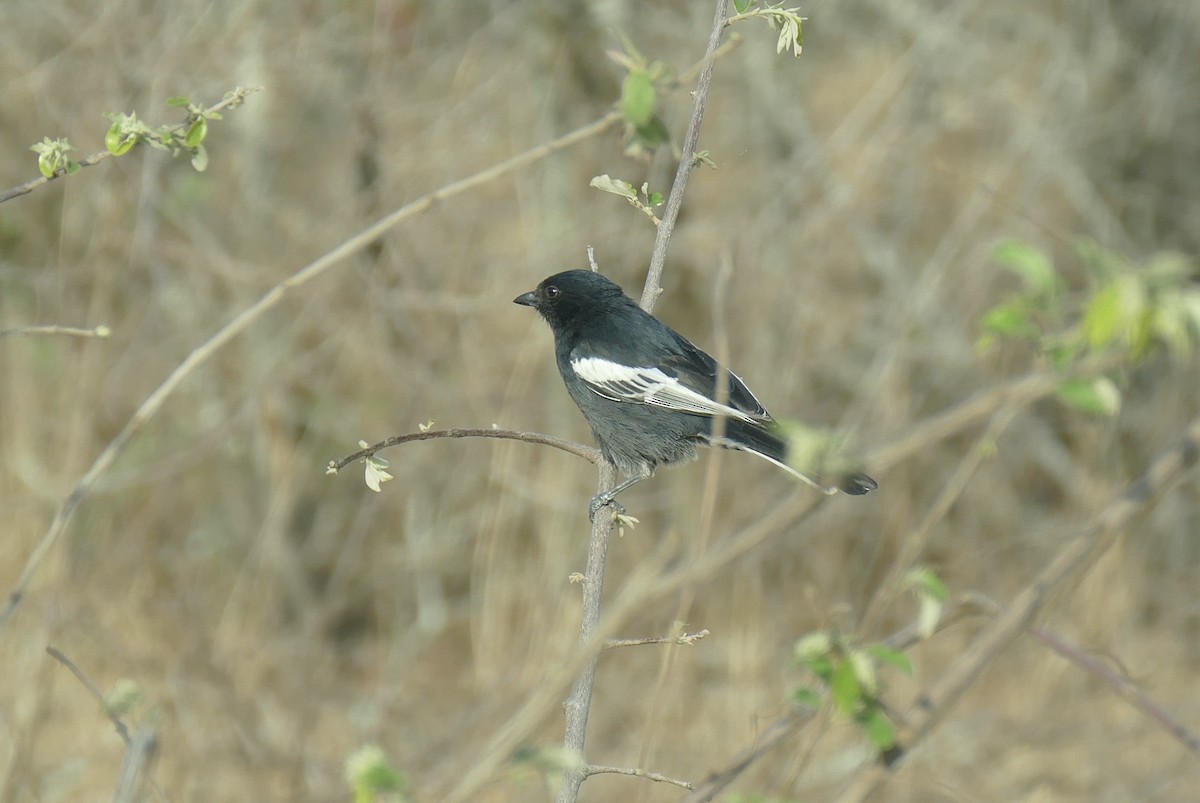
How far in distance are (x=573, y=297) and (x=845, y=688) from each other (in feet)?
11.1

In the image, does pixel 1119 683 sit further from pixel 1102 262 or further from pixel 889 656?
pixel 1102 262

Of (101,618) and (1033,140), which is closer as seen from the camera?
(101,618)

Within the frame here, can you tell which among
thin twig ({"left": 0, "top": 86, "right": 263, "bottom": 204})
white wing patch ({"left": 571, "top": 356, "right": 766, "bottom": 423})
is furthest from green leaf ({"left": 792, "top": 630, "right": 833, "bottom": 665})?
white wing patch ({"left": 571, "top": 356, "right": 766, "bottom": 423})

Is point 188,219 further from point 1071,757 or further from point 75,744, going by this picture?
point 1071,757

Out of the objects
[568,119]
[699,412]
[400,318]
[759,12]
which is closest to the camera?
[759,12]

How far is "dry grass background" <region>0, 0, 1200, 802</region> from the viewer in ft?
23.3

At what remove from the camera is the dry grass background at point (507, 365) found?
7113mm

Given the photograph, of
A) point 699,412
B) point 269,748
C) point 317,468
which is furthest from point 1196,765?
point 317,468

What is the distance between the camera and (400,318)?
734 centimetres

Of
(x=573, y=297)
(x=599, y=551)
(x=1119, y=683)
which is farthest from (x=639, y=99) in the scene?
(x=573, y=297)

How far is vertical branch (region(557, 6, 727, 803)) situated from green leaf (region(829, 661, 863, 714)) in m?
0.51

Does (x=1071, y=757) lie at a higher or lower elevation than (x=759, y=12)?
lower

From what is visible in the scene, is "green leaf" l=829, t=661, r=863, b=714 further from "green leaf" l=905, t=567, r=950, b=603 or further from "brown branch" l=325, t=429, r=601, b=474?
"brown branch" l=325, t=429, r=601, b=474

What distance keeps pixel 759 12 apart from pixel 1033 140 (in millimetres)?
6459
